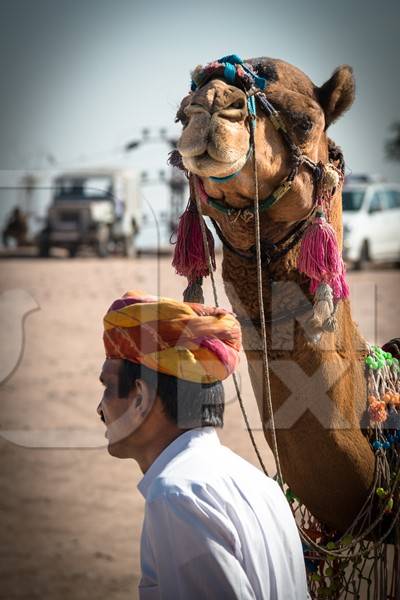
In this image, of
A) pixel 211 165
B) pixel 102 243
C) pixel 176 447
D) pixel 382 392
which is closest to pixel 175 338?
pixel 176 447

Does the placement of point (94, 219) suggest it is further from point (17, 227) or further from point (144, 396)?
point (144, 396)

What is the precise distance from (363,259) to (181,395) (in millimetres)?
19080

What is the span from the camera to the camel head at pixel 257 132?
3.19 metres

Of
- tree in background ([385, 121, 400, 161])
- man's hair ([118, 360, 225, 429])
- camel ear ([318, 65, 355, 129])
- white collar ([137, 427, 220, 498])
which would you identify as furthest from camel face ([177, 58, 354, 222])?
tree in background ([385, 121, 400, 161])

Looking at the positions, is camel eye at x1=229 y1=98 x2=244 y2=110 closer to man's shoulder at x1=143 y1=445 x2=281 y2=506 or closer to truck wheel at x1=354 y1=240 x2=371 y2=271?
man's shoulder at x1=143 y1=445 x2=281 y2=506

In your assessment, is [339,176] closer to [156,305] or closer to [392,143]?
[156,305]

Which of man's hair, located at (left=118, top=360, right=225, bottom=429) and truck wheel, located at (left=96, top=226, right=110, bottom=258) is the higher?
man's hair, located at (left=118, top=360, right=225, bottom=429)

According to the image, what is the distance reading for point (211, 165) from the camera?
3180 millimetres

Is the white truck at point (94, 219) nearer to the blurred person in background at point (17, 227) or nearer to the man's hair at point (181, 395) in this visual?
the blurred person in background at point (17, 227)

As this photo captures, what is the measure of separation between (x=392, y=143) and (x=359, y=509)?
114 feet

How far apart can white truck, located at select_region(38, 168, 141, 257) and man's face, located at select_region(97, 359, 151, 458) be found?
842 inches

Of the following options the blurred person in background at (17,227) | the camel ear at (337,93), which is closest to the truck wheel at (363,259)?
the blurred person in background at (17,227)

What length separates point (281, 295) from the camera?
3520 mm

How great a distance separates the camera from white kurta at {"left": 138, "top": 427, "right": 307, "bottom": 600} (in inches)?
94.0
